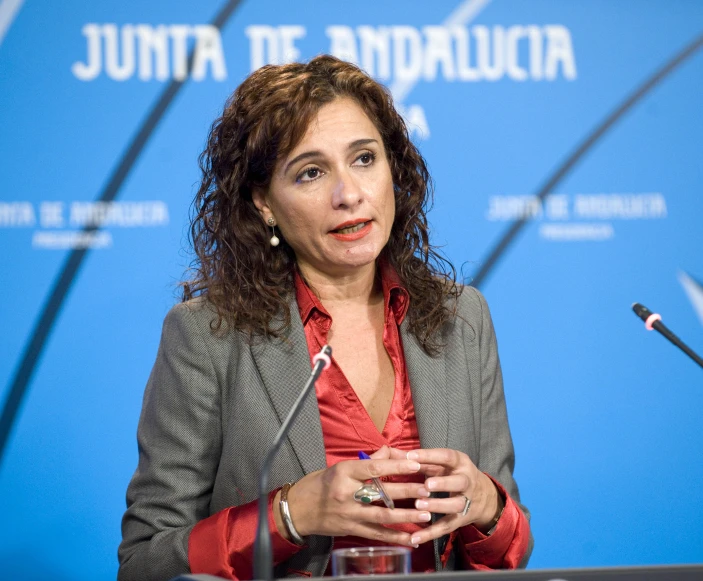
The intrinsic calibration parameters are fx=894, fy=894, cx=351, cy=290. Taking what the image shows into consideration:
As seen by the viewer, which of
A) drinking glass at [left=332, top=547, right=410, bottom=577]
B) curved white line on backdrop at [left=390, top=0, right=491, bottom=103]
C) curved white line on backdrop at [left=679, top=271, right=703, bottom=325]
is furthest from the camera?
curved white line on backdrop at [left=679, top=271, right=703, bottom=325]

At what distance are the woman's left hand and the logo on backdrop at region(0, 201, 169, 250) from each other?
1.65 metres

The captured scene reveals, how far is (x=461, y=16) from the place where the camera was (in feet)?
10.4

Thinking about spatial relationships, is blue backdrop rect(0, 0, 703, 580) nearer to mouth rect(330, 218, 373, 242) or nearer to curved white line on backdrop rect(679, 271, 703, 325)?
curved white line on backdrop rect(679, 271, 703, 325)

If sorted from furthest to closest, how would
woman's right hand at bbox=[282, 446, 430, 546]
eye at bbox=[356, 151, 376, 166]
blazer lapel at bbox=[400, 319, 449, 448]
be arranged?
eye at bbox=[356, 151, 376, 166] → blazer lapel at bbox=[400, 319, 449, 448] → woman's right hand at bbox=[282, 446, 430, 546]

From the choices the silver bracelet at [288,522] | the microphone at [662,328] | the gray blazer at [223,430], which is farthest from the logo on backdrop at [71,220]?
the microphone at [662,328]

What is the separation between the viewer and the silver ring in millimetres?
1585

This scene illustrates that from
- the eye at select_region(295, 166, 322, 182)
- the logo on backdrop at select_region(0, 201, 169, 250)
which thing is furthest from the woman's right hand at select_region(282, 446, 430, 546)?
the logo on backdrop at select_region(0, 201, 169, 250)

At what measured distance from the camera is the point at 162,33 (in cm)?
299

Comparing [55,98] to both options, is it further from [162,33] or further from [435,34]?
[435,34]

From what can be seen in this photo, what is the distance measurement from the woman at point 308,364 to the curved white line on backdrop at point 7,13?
1213mm

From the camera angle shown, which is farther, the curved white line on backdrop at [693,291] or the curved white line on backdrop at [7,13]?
the curved white line on backdrop at [693,291]

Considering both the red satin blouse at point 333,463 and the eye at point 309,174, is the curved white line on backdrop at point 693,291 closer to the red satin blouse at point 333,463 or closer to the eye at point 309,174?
the red satin blouse at point 333,463

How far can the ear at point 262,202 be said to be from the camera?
6.81 ft

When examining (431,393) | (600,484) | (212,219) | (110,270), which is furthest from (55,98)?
(600,484)
